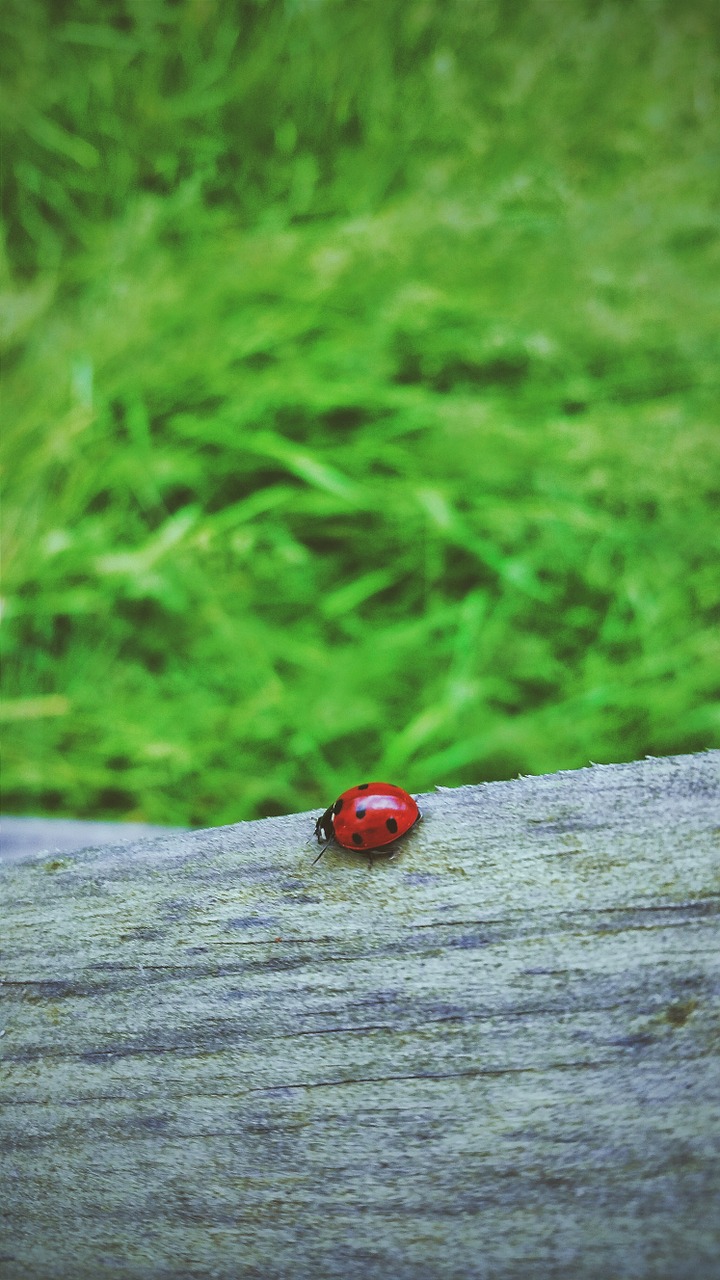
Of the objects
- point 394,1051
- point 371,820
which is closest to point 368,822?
point 371,820

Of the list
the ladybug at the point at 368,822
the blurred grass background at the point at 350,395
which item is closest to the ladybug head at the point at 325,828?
the ladybug at the point at 368,822

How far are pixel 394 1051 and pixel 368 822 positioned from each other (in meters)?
0.14

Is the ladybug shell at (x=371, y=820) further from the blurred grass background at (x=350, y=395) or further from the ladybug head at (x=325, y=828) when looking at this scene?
the blurred grass background at (x=350, y=395)

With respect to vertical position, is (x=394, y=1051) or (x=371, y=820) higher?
(x=371, y=820)

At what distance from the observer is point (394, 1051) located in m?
0.51

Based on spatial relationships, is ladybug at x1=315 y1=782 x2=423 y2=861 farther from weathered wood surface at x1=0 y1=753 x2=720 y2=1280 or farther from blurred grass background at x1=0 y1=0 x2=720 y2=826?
blurred grass background at x1=0 y1=0 x2=720 y2=826

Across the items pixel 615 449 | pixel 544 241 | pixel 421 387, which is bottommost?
pixel 615 449

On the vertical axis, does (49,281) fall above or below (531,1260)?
above

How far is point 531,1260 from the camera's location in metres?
0.48

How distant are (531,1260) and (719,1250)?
100mm

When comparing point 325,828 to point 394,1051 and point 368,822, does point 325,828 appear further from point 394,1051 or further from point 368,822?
point 394,1051

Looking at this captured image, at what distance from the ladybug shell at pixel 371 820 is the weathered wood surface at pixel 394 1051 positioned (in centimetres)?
1

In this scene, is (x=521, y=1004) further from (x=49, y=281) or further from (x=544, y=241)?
(x=49, y=281)

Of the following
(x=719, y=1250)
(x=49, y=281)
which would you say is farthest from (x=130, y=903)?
(x=49, y=281)
